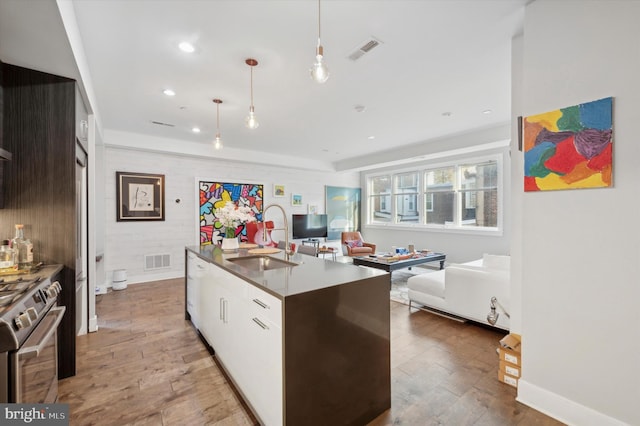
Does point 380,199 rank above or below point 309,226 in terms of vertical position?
above

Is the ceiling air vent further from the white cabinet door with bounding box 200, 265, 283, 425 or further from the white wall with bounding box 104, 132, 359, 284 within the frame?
the white wall with bounding box 104, 132, 359, 284

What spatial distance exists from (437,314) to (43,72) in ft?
15.2

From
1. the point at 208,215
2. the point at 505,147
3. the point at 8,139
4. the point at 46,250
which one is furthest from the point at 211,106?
the point at 505,147

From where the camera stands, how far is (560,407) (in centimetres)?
177

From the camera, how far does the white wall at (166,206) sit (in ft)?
16.7

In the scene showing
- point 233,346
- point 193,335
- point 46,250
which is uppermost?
point 46,250

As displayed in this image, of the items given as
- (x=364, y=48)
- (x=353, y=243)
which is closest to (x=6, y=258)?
(x=364, y=48)

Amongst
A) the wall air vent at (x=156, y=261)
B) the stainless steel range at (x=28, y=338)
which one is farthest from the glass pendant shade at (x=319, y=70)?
the wall air vent at (x=156, y=261)

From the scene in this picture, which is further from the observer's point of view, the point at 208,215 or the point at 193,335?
the point at 208,215

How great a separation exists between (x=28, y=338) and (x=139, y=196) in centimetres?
452

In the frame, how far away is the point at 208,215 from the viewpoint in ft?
19.9

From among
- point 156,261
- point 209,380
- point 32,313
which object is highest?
point 32,313

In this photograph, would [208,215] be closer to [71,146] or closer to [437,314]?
[71,146]

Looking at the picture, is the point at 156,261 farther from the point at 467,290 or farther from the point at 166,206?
the point at 467,290
